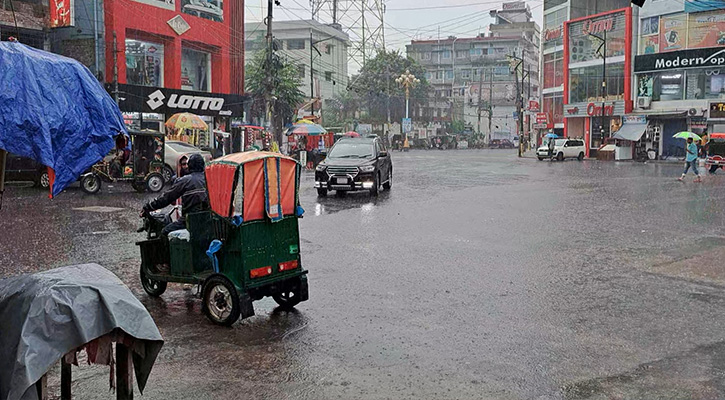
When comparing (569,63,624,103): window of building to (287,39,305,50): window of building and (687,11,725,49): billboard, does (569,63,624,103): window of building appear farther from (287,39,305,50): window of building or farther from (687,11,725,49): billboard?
(287,39,305,50): window of building

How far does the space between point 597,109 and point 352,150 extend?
124 ft

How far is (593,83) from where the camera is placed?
5506 cm

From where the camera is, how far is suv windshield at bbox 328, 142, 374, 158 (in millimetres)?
21047

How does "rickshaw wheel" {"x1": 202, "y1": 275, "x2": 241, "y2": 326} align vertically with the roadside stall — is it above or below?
below

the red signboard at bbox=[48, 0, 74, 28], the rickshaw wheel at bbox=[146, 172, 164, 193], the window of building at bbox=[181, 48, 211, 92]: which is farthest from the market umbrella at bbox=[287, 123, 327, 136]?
the rickshaw wheel at bbox=[146, 172, 164, 193]

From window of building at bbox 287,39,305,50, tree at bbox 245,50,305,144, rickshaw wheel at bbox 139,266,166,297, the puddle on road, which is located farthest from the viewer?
window of building at bbox 287,39,305,50

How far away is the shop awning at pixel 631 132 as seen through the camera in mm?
49094

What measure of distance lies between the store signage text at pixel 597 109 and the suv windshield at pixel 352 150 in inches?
1429

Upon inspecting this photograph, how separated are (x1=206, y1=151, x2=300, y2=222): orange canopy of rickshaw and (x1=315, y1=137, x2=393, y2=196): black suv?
496 inches

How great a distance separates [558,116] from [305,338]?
198 ft

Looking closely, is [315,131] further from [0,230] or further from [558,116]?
[558,116]

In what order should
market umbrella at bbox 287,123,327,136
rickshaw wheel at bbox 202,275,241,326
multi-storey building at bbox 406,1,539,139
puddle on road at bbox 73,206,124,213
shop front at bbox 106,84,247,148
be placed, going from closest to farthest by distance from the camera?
1. rickshaw wheel at bbox 202,275,241,326
2. puddle on road at bbox 73,206,124,213
3. shop front at bbox 106,84,247,148
4. market umbrella at bbox 287,123,327,136
5. multi-storey building at bbox 406,1,539,139

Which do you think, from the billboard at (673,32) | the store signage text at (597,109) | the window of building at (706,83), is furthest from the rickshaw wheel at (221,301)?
the store signage text at (597,109)

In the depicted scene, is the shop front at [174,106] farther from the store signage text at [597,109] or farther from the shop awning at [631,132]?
the store signage text at [597,109]
